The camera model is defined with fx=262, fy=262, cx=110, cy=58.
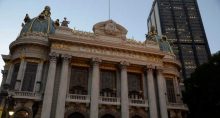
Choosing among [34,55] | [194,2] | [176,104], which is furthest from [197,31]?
[34,55]

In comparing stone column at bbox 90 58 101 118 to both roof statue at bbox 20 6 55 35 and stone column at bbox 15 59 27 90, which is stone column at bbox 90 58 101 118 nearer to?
stone column at bbox 15 59 27 90

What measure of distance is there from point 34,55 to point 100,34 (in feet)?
26.1

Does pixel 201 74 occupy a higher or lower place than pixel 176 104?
higher

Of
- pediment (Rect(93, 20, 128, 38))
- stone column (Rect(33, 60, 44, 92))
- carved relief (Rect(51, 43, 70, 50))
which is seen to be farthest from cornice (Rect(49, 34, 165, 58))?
stone column (Rect(33, 60, 44, 92))

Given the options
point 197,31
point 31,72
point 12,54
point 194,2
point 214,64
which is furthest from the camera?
point 194,2

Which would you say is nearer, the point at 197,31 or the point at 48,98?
the point at 48,98

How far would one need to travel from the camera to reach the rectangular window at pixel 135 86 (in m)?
29.9

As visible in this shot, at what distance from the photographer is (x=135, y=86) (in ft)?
101

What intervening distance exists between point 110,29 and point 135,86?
7.53 m

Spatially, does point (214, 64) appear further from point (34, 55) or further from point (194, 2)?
point (194, 2)

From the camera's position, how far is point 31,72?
2844 cm

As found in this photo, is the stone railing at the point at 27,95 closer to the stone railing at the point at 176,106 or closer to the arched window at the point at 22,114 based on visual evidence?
the arched window at the point at 22,114

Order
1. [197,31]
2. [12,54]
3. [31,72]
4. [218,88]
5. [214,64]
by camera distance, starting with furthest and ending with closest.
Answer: [197,31] → [12,54] → [31,72] → [214,64] → [218,88]

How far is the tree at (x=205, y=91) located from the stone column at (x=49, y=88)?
1438cm
